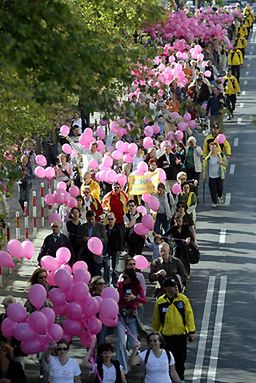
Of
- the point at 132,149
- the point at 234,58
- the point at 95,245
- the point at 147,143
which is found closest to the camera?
the point at 95,245

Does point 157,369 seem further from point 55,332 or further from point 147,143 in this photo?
point 147,143

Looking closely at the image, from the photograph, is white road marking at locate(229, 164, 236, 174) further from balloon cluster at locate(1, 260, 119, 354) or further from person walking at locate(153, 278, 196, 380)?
person walking at locate(153, 278, 196, 380)

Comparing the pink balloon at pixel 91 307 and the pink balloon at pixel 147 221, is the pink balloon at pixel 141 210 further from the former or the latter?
the pink balloon at pixel 91 307

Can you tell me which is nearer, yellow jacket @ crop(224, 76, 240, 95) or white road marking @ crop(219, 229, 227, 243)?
white road marking @ crop(219, 229, 227, 243)

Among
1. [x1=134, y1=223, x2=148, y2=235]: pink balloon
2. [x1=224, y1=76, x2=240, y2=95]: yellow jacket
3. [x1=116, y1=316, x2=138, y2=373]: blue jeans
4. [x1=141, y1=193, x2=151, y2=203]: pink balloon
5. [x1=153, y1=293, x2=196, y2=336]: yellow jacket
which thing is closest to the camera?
[x1=153, y1=293, x2=196, y2=336]: yellow jacket

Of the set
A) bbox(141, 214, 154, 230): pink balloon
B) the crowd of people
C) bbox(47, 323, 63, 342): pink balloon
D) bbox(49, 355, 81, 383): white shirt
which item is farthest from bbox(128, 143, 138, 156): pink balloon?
bbox(49, 355, 81, 383): white shirt

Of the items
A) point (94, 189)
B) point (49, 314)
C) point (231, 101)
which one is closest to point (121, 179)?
point (94, 189)

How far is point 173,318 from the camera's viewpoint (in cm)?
1722

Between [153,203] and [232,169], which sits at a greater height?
[153,203]

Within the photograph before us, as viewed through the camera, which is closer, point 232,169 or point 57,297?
point 57,297

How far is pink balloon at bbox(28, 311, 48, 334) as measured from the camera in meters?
16.7

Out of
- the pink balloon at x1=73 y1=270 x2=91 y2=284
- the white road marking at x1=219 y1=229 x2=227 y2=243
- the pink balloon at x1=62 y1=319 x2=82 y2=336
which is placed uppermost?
the pink balloon at x1=73 y1=270 x2=91 y2=284

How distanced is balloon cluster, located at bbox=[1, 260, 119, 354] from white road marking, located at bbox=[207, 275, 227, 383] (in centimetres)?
173

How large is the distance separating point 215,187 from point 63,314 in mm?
11811
